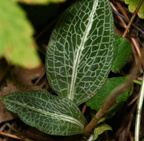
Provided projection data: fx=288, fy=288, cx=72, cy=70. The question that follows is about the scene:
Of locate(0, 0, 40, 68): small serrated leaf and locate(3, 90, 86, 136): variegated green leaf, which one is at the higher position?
locate(0, 0, 40, 68): small serrated leaf

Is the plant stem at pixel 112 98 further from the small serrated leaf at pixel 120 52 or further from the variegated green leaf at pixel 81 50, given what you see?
the small serrated leaf at pixel 120 52

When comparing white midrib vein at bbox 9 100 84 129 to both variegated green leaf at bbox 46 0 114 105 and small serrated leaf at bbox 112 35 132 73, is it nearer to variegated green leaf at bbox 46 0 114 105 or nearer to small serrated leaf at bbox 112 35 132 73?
variegated green leaf at bbox 46 0 114 105

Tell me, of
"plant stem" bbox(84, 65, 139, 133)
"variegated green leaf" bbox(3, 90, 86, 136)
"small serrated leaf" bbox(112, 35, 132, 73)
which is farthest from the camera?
"small serrated leaf" bbox(112, 35, 132, 73)

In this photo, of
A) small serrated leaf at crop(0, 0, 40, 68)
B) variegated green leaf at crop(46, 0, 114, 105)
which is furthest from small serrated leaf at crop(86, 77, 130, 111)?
small serrated leaf at crop(0, 0, 40, 68)

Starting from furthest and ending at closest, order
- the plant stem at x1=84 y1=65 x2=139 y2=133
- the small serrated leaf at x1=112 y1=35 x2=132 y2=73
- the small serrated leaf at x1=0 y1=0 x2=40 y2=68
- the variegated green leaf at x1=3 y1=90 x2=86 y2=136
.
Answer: the small serrated leaf at x1=112 y1=35 x2=132 y2=73 → the variegated green leaf at x1=3 y1=90 x2=86 y2=136 → the plant stem at x1=84 y1=65 x2=139 y2=133 → the small serrated leaf at x1=0 y1=0 x2=40 y2=68

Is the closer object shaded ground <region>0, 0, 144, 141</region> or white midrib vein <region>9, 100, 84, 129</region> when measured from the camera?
white midrib vein <region>9, 100, 84, 129</region>

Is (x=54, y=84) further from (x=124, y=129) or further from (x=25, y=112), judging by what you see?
(x=124, y=129)
